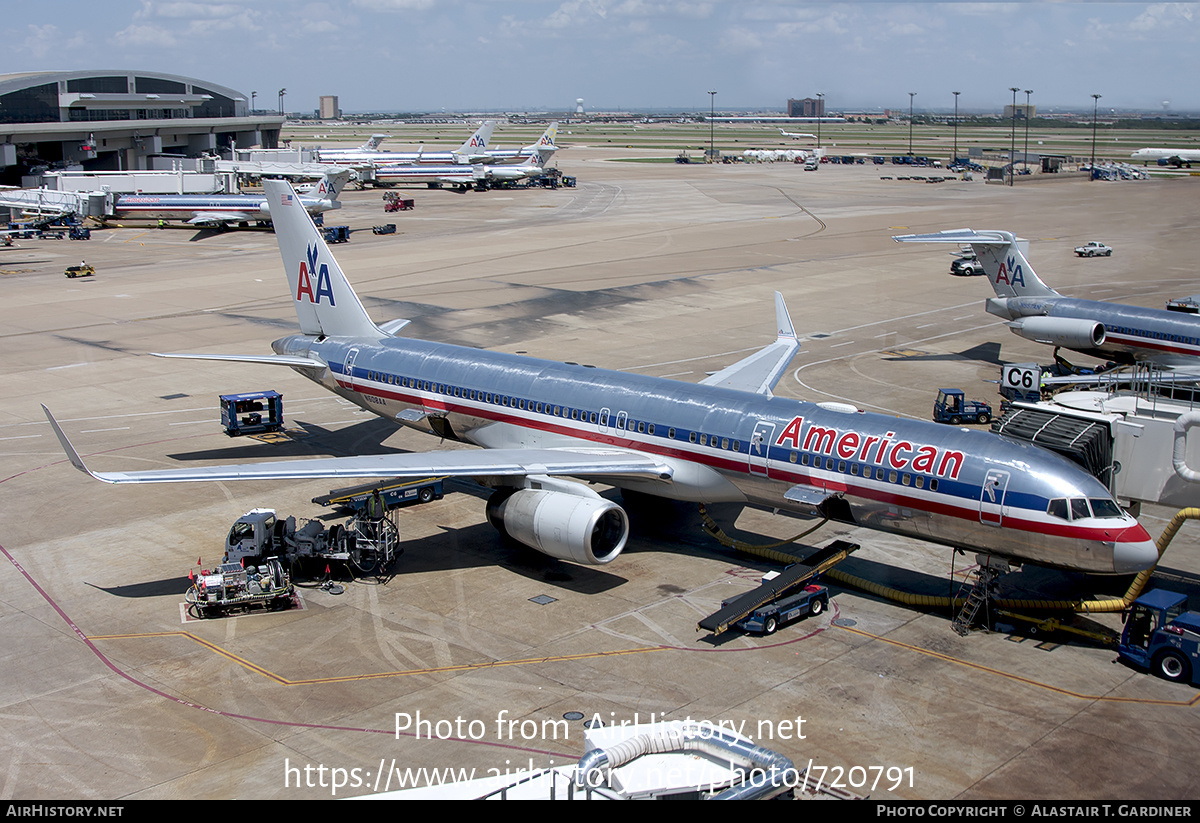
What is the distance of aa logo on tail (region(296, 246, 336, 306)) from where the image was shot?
128ft

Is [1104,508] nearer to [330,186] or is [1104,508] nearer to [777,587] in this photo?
[777,587]

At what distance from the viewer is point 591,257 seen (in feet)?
295

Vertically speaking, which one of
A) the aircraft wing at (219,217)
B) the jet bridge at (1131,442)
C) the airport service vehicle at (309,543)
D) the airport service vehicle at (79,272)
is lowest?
the airport service vehicle at (309,543)

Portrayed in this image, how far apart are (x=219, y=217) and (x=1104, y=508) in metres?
103

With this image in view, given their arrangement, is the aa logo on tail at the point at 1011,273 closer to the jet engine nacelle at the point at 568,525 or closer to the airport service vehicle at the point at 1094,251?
the jet engine nacelle at the point at 568,525

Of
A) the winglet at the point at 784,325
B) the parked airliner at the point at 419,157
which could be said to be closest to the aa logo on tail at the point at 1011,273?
the winglet at the point at 784,325

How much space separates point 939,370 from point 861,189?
362 ft

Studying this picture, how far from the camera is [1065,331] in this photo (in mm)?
48188

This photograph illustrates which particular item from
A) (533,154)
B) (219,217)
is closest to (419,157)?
(533,154)

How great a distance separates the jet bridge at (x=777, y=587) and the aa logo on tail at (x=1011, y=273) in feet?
94.3

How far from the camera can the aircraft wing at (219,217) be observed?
109m

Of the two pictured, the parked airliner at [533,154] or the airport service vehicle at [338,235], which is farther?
the parked airliner at [533,154]

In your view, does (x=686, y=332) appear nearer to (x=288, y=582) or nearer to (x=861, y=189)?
(x=288, y=582)
